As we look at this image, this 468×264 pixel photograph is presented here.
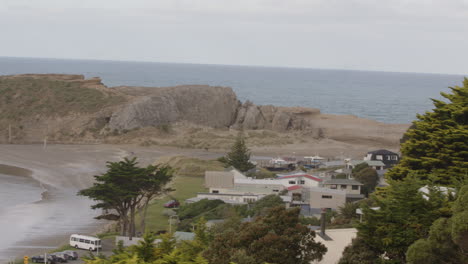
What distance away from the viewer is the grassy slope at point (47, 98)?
88.4m

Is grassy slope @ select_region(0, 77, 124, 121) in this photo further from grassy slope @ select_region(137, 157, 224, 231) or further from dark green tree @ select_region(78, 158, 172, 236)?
dark green tree @ select_region(78, 158, 172, 236)

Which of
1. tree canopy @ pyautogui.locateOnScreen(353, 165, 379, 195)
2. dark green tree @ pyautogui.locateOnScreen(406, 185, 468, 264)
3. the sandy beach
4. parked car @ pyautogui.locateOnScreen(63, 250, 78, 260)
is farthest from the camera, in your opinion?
tree canopy @ pyautogui.locateOnScreen(353, 165, 379, 195)

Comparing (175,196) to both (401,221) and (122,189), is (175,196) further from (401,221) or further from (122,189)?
(401,221)

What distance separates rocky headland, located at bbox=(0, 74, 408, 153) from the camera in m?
80.3

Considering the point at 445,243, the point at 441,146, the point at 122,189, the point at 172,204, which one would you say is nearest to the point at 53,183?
the point at 172,204

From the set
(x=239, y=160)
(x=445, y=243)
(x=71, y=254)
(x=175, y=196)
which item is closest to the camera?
(x=445, y=243)

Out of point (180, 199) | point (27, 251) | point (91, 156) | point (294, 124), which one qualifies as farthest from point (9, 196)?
point (294, 124)

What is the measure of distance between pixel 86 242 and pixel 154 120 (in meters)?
54.2

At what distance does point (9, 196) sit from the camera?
45531 mm

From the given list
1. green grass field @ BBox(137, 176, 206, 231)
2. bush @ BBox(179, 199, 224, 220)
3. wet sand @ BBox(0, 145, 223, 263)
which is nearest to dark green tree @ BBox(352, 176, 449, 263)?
green grass field @ BBox(137, 176, 206, 231)

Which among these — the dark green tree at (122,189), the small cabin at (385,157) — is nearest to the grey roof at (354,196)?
the dark green tree at (122,189)

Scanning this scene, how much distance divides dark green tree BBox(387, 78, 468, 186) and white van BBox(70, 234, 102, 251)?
Answer: 13.2m

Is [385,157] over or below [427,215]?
below

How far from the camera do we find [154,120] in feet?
278
